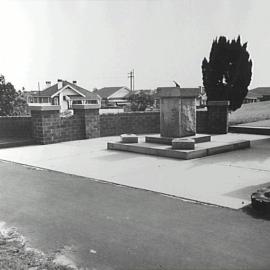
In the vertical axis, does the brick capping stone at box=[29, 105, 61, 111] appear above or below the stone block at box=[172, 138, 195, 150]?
above

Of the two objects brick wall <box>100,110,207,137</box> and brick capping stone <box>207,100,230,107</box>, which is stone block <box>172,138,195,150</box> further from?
brick capping stone <box>207,100,230,107</box>

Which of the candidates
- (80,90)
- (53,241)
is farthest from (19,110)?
(80,90)

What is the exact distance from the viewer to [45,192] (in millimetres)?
6727

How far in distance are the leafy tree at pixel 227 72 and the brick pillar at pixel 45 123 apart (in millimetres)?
9837

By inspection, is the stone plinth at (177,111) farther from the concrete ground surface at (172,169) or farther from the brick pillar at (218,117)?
the brick pillar at (218,117)

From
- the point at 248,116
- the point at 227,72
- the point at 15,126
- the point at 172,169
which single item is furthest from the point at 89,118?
the point at 248,116

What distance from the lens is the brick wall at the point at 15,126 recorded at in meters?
15.2

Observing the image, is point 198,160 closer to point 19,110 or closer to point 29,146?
point 29,146

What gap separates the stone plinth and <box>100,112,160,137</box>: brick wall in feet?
16.3

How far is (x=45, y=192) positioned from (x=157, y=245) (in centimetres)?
324

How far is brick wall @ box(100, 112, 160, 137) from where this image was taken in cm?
1653

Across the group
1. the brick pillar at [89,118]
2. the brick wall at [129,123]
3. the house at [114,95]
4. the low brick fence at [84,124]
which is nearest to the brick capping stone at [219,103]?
the low brick fence at [84,124]

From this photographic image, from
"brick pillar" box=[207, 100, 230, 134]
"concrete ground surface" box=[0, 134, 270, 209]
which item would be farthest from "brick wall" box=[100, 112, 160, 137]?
"concrete ground surface" box=[0, 134, 270, 209]

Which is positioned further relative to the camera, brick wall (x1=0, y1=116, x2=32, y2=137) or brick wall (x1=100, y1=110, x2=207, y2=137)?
brick wall (x1=100, y1=110, x2=207, y2=137)
